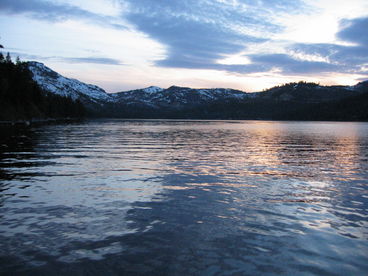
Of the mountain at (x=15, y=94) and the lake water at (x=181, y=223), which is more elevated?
the mountain at (x=15, y=94)

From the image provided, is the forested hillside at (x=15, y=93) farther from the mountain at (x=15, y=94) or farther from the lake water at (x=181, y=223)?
the lake water at (x=181, y=223)

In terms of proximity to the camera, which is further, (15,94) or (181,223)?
(15,94)

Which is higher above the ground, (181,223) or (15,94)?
(15,94)

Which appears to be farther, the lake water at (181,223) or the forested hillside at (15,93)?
the forested hillside at (15,93)

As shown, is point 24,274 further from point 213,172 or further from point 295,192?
point 213,172

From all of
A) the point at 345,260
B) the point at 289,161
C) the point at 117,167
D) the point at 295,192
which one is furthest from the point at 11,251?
the point at 289,161

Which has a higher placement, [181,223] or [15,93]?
[15,93]

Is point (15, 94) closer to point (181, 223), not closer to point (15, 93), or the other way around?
point (15, 93)

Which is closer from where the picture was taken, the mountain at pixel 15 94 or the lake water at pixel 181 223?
the lake water at pixel 181 223

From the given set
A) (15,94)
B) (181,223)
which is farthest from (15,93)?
(181,223)

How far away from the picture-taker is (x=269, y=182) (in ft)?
67.1

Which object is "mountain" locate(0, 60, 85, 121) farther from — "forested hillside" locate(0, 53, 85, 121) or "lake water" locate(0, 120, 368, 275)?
"lake water" locate(0, 120, 368, 275)

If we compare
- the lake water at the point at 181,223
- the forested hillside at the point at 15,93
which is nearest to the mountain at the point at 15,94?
the forested hillside at the point at 15,93

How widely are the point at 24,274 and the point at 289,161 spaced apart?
2761 cm
